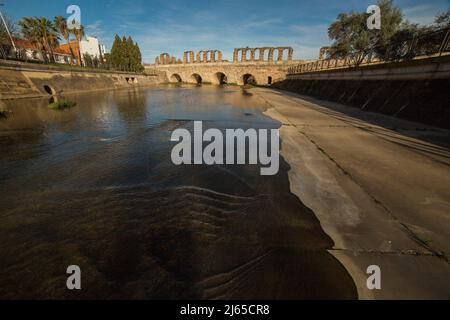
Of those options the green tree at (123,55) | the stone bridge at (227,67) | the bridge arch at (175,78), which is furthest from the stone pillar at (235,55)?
the green tree at (123,55)

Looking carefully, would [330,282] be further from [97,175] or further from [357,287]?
[97,175]

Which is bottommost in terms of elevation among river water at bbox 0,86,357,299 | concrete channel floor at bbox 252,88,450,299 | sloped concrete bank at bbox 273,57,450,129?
river water at bbox 0,86,357,299

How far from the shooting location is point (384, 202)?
388 cm

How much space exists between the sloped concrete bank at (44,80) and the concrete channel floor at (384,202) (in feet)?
90.7

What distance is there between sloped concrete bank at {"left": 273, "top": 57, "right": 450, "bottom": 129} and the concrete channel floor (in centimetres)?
350

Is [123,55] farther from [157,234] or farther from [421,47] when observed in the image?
[157,234]

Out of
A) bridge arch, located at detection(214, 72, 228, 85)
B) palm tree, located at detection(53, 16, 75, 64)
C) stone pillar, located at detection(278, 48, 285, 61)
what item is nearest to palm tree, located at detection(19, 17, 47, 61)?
palm tree, located at detection(53, 16, 75, 64)

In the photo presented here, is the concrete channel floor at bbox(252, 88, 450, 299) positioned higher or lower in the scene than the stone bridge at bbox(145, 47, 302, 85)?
lower

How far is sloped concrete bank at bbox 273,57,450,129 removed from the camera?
10523 millimetres

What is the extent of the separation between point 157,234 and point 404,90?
56.7 feet

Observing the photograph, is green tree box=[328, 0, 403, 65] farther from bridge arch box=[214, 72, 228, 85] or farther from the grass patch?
bridge arch box=[214, 72, 228, 85]

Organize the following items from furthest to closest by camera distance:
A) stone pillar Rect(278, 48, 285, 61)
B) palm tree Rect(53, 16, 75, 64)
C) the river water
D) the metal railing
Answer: stone pillar Rect(278, 48, 285, 61)
palm tree Rect(53, 16, 75, 64)
the metal railing
the river water

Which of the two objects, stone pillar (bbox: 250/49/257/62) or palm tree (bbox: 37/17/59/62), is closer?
palm tree (bbox: 37/17/59/62)

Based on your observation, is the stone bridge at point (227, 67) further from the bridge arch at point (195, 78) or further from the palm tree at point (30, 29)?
the palm tree at point (30, 29)
